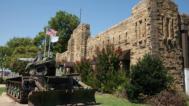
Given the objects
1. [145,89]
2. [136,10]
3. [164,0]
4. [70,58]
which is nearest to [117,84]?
[145,89]

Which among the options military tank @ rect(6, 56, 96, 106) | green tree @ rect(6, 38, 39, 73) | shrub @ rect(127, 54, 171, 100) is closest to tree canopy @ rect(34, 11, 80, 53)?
green tree @ rect(6, 38, 39, 73)

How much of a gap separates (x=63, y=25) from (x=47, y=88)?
147ft

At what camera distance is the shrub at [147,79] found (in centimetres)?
1512

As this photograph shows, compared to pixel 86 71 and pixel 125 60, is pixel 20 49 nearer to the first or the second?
pixel 86 71

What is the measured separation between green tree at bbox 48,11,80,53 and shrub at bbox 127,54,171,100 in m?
40.8

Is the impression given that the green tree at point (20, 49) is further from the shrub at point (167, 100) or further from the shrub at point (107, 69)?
the shrub at point (167, 100)

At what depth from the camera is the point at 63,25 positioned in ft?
189

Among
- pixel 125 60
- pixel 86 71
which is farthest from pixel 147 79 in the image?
pixel 86 71

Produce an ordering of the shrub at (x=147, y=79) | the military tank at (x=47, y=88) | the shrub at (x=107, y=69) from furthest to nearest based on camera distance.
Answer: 1. the shrub at (x=107, y=69)
2. the shrub at (x=147, y=79)
3. the military tank at (x=47, y=88)

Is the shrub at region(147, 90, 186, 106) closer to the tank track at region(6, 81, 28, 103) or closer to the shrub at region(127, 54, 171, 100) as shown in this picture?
the shrub at region(127, 54, 171, 100)

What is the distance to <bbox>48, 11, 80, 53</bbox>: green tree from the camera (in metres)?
56.0

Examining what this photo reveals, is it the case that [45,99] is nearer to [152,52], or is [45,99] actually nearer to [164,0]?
[152,52]

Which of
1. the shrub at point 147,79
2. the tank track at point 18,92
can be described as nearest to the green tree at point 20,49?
the tank track at point 18,92

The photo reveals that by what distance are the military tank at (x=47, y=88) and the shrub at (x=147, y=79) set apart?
2.69 m
